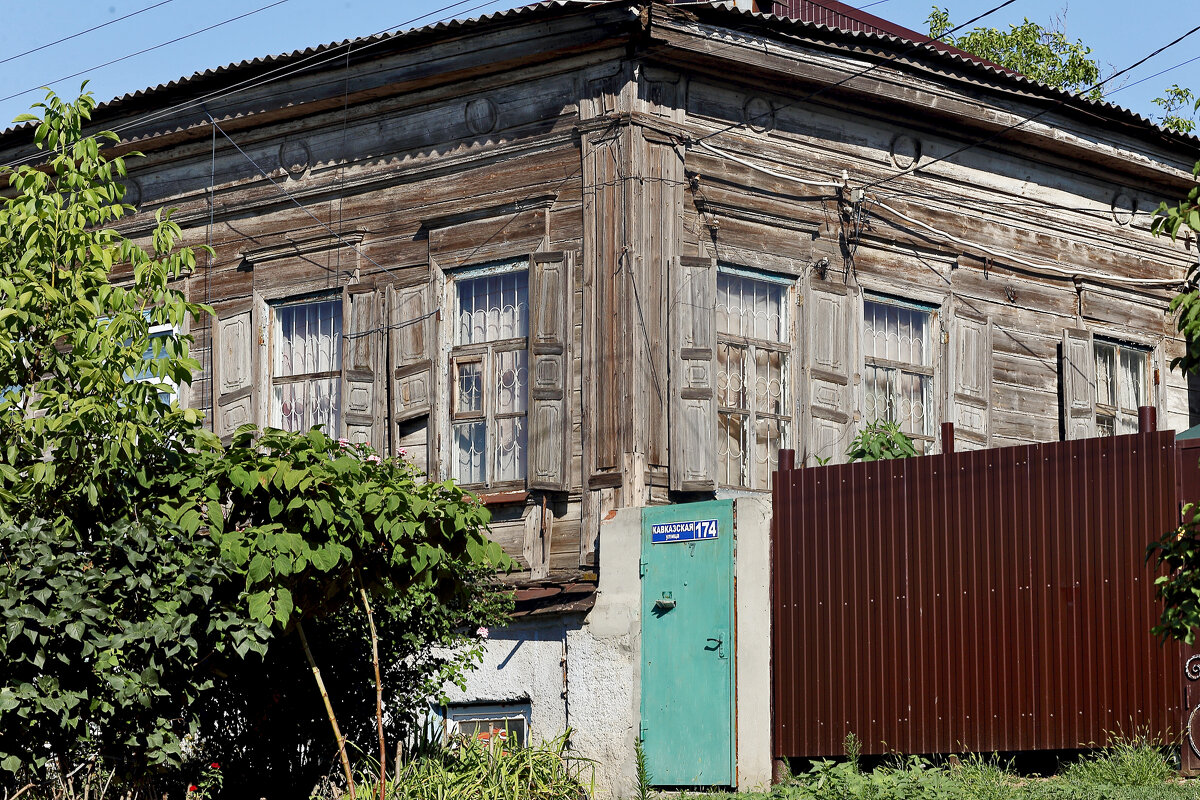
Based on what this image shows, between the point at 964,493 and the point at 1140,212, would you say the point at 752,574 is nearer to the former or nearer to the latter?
the point at 964,493

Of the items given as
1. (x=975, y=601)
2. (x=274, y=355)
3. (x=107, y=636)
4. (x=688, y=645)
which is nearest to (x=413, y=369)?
(x=274, y=355)

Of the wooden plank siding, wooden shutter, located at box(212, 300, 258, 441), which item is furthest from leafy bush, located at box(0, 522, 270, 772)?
wooden shutter, located at box(212, 300, 258, 441)

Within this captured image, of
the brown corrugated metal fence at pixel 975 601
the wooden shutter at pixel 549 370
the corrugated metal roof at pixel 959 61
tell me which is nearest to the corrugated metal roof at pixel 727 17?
the corrugated metal roof at pixel 959 61

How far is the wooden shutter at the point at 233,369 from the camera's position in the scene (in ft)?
51.8

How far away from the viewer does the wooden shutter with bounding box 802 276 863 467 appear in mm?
14164

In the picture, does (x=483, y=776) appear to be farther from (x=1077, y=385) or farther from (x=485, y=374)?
(x=1077, y=385)

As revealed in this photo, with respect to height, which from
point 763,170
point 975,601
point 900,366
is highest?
point 763,170

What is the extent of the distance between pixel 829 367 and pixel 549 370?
8.60ft

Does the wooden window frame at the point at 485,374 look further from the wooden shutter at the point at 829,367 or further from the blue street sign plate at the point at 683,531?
the wooden shutter at the point at 829,367

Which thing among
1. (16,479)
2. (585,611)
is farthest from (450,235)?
(16,479)

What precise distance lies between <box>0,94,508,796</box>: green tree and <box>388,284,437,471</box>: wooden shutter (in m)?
4.93

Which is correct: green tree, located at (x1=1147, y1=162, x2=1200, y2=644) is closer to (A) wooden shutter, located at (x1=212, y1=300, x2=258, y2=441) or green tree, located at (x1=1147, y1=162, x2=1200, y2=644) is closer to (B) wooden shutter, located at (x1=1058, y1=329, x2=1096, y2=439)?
(B) wooden shutter, located at (x1=1058, y1=329, x2=1096, y2=439)

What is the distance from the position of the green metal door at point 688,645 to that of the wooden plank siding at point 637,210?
84cm

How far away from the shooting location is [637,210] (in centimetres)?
1338
